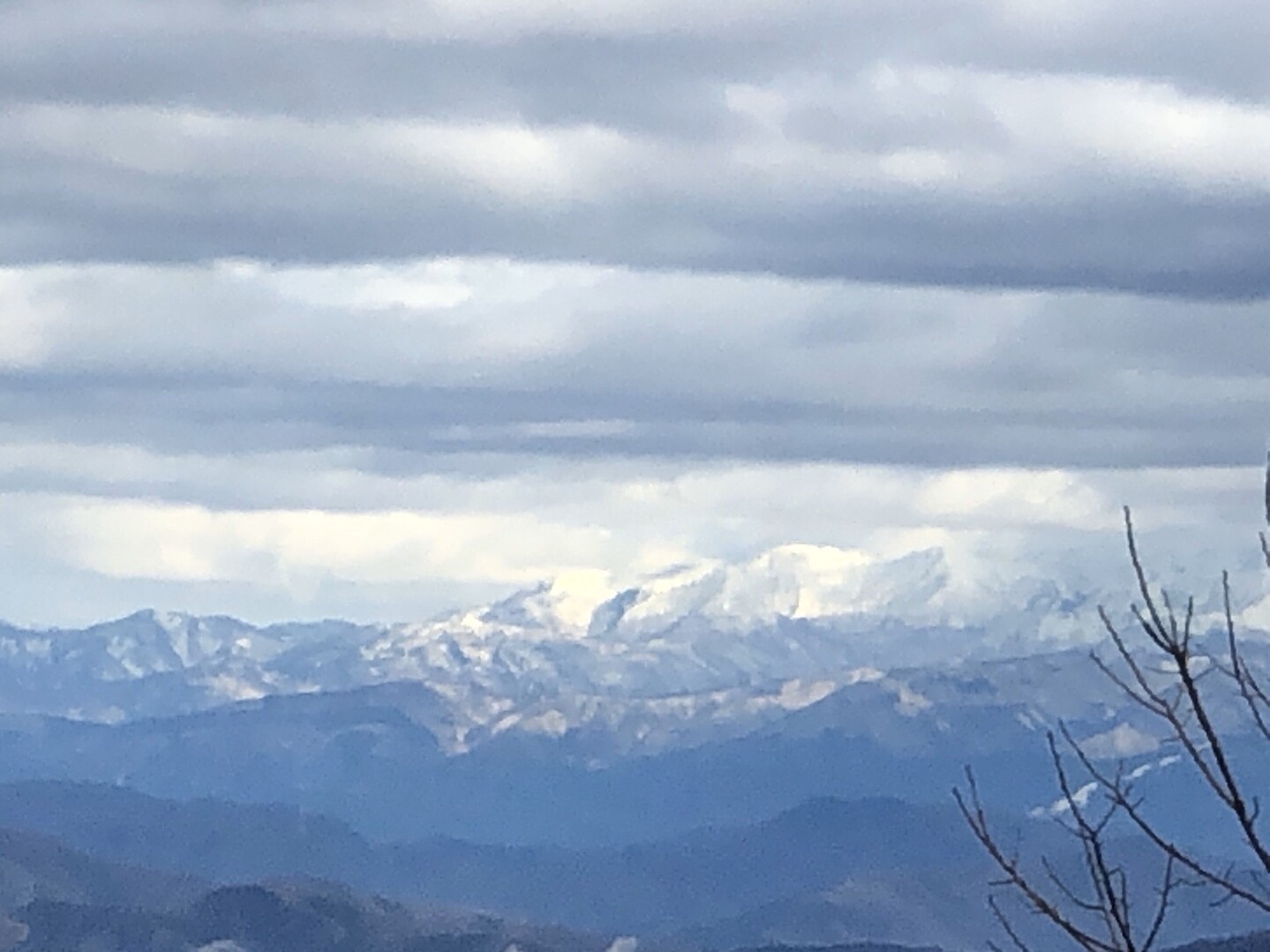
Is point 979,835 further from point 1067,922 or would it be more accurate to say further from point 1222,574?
point 1222,574

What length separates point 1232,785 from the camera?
50.1 feet

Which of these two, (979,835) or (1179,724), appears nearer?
(1179,724)

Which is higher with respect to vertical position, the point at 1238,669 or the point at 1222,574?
the point at 1222,574

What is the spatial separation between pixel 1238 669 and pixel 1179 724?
109cm

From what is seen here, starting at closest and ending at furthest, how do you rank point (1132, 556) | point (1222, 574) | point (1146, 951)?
point (1146, 951) → point (1132, 556) → point (1222, 574)

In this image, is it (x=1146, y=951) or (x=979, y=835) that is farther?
(x=979, y=835)

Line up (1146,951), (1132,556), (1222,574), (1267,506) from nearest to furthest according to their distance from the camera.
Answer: (1267,506), (1146,951), (1132,556), (1222,574)

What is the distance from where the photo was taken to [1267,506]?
1435 cm

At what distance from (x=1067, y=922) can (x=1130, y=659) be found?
5.40 feet

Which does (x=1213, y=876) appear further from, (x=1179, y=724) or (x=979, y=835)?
(x=979, y=835)

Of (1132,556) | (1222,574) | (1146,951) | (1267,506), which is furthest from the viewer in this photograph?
(1222,574)

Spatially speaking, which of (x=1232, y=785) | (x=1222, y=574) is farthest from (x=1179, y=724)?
(x=1222, y=574)

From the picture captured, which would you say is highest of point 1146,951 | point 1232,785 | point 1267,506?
point 1267,506

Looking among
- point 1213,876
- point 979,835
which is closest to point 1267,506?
point 1213,876
